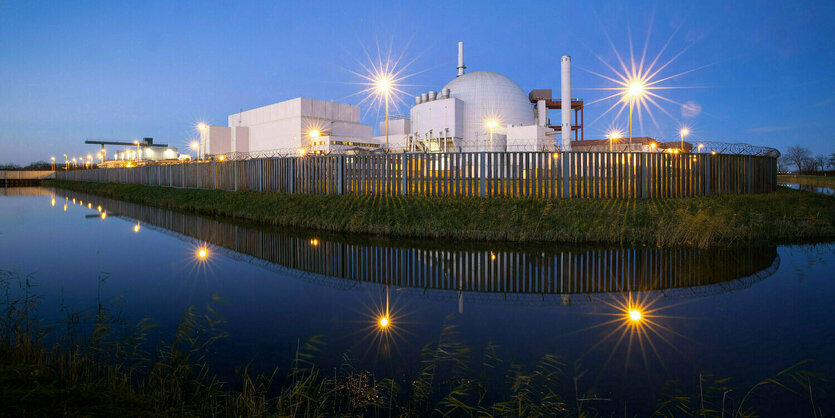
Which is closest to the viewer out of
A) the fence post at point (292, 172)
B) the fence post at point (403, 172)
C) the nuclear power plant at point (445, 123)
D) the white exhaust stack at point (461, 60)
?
the fence post at point (403, 172)

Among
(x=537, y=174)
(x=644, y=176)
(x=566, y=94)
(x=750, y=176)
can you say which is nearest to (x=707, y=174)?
(x=644, y=176)

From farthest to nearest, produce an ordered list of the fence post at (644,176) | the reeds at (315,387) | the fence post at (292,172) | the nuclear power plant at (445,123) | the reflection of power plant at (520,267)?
the nuclear power plant at (445,123)
the fence post at (292,172)
the fence post at (644,176)
the reflection of power plant at (520,267)
the reeds at (315,387)

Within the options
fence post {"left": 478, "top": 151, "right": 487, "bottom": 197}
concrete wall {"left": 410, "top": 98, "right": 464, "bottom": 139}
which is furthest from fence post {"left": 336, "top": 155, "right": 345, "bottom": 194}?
concrete wall {"left": 410, "top": 98, "right": 464, "bottom": 139}

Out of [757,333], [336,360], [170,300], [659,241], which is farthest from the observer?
[659,241]

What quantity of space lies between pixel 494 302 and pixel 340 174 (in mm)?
16496

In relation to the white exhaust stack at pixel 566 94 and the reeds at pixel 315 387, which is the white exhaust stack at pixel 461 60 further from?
the reeds at pixel 315 387

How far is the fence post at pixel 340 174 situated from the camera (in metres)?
22.8

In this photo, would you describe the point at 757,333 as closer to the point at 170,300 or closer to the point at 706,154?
the point at 170,300

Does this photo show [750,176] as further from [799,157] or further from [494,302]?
[799,157]

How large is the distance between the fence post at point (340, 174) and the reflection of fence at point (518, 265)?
8371 millimetres

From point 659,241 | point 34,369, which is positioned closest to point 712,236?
point 659,241

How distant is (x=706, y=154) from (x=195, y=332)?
22.6 m

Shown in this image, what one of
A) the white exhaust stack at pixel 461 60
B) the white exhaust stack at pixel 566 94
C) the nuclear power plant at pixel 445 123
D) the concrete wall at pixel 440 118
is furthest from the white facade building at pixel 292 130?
the white exhaust stack at pixel 566 94

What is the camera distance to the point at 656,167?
64.4 feet
